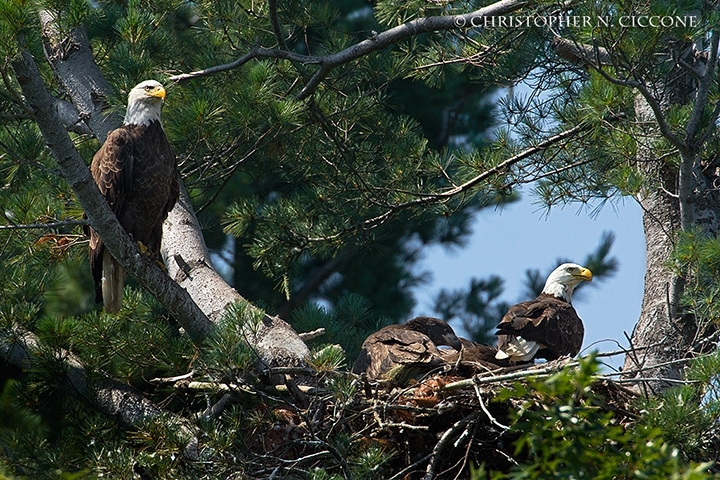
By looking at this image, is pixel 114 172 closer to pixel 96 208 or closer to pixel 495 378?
pixel 96 208

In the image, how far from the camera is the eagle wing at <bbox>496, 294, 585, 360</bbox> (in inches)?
219

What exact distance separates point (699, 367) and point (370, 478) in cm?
140

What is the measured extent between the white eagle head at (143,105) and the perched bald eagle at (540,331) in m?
2.36

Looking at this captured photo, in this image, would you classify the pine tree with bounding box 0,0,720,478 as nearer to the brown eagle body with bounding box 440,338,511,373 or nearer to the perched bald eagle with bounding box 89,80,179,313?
the perched bald eagle with bounding box 89,80,179,313

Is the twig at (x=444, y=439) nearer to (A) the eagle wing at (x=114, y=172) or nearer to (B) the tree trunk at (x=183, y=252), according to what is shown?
(B) the tree trunk at (x=183, y=252)

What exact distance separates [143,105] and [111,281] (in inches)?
41.2

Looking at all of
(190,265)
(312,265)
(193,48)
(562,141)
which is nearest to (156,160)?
(190,265)

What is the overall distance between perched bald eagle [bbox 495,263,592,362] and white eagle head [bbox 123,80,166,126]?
92.8 inches

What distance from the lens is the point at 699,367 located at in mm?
3855

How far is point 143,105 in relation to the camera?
573 centimetres

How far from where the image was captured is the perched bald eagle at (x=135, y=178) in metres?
5.54

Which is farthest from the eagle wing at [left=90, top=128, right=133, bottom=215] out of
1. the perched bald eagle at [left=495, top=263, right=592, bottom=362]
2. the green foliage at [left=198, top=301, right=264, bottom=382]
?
the perched bald eagle at [left=495, top=263, right=592, bottom=362]

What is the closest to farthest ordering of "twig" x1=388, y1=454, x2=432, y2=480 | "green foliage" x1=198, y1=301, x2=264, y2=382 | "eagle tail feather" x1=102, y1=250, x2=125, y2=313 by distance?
"green foliage" x1=198, y1=301, x2=264, y2=382 < "twig" x1=388, y1=454, x2=432, y2=480 < "eagle tail feather" x1=102, y1=250, x2=125, y2=313

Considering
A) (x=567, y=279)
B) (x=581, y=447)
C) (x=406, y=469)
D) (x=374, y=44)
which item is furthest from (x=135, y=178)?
(x=581, y=447)
